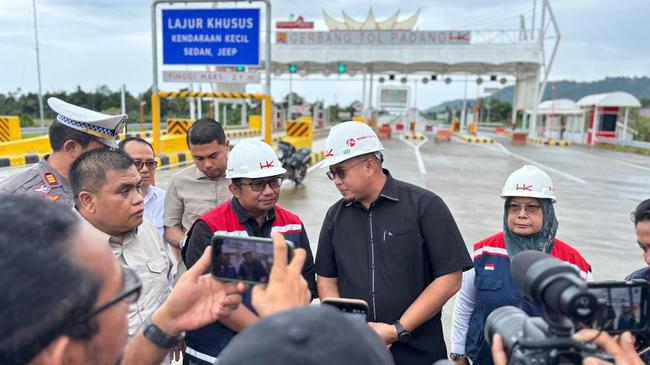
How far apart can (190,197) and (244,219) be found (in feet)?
3.01

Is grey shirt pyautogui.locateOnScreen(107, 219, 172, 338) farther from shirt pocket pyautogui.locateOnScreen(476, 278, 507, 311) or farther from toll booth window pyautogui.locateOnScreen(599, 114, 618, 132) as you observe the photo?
toll booth window pyautogui.locateOnScreen(599, 114, 618, 132)

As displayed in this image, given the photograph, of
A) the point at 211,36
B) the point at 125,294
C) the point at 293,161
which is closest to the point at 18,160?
the point at 211,36

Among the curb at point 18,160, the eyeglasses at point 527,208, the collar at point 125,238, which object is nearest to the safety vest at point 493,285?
the eyeglasses at point 527,208

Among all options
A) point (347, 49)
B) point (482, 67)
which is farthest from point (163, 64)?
point (482, 67)

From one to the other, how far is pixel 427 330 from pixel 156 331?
1.25 meters

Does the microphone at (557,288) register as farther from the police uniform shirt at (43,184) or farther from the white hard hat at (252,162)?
the police uniform shirt at (43,184)

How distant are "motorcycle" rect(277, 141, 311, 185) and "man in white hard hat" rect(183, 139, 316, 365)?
735cm

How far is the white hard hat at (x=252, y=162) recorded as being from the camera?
2291 mm

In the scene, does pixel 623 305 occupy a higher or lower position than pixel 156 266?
higher

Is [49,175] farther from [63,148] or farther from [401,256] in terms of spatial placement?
[401,256]

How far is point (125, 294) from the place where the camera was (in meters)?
1.00

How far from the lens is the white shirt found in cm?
306

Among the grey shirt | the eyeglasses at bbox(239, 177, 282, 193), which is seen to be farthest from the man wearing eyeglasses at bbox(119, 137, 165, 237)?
the eyeglasses at bbox(239, 177, 282, 193)

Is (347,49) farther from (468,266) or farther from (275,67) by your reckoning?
(468,266)
